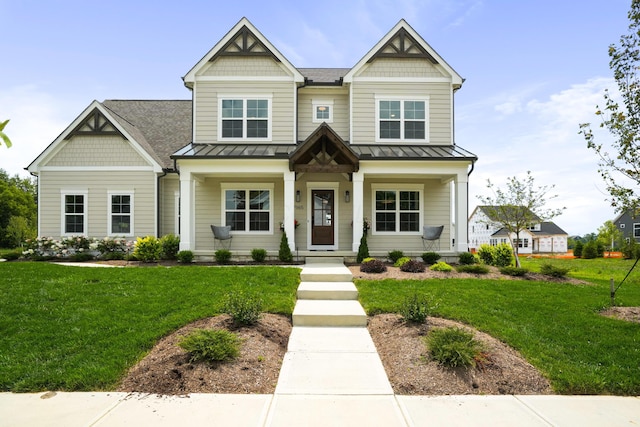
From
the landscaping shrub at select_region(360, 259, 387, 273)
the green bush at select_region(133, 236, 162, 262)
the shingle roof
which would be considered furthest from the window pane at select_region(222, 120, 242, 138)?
the landscaping shrub at select_region(360, 259, 387, 273)

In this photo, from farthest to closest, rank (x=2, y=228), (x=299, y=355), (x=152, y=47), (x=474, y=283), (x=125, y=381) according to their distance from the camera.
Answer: (x=2, y=228) → (x=152, y=47) → (x=474, y=283) → (x=299, y=355) → (x=125, y=381)

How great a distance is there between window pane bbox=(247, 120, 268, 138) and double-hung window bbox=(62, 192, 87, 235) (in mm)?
7157

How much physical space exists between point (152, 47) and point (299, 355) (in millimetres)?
10427

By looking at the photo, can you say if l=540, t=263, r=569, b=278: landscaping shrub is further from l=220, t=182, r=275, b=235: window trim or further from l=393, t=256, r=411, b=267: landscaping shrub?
l=220, t=182, r=275, b=235: window trim

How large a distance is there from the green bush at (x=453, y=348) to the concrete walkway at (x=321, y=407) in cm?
50

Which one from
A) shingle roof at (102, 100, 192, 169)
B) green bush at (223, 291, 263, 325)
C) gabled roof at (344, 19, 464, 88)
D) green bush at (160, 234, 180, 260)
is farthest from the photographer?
shingle roof at (102, 100, 192, 169)

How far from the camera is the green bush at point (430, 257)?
11923 millimetres

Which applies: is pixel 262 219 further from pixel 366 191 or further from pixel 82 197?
pixel 82 197

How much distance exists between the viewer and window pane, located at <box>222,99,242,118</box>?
48.2ft

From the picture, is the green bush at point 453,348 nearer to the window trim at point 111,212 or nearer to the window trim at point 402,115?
the window trim at point 402,115

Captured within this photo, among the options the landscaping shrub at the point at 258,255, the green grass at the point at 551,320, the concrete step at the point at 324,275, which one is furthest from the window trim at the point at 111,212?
the green grass at the point at 551,320

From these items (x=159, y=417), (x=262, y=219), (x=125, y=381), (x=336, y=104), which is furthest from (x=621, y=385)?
(x=336, y=104)

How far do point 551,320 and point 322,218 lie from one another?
9.27 m

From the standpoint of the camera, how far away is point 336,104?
15320 mm
